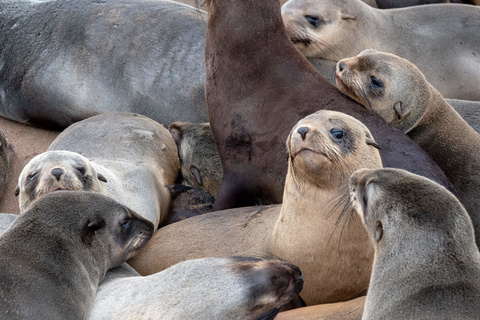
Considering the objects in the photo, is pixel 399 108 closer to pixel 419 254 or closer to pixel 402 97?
pixel 402 97

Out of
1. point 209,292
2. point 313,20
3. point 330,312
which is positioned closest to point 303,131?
point 330,312

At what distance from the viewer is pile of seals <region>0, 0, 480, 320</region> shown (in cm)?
311

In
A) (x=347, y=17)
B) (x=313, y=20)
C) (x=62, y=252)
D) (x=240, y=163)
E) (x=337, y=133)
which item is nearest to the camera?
(x=62, y=252)

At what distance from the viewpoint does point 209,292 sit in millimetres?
3129

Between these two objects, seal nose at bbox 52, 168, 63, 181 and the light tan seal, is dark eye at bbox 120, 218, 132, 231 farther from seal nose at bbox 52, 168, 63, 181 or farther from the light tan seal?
the light tan seal

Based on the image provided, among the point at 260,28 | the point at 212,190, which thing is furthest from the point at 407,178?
the point at 212,190

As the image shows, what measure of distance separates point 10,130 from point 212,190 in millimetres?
2165

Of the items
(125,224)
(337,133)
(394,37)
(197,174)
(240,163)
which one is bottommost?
(197,174)

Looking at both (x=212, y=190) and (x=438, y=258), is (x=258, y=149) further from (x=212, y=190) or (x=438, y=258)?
(x=438, y=258)

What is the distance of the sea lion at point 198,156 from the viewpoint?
5.59 m

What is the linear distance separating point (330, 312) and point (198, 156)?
2489mm

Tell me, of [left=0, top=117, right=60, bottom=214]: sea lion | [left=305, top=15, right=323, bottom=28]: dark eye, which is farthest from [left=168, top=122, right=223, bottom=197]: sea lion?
[left=305, top=15, right=323, bottom=28]: dark eye

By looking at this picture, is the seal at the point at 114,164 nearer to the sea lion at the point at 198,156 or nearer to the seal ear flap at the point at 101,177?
the seal ear flap at the point at 101,177

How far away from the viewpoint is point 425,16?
22.5 feet
